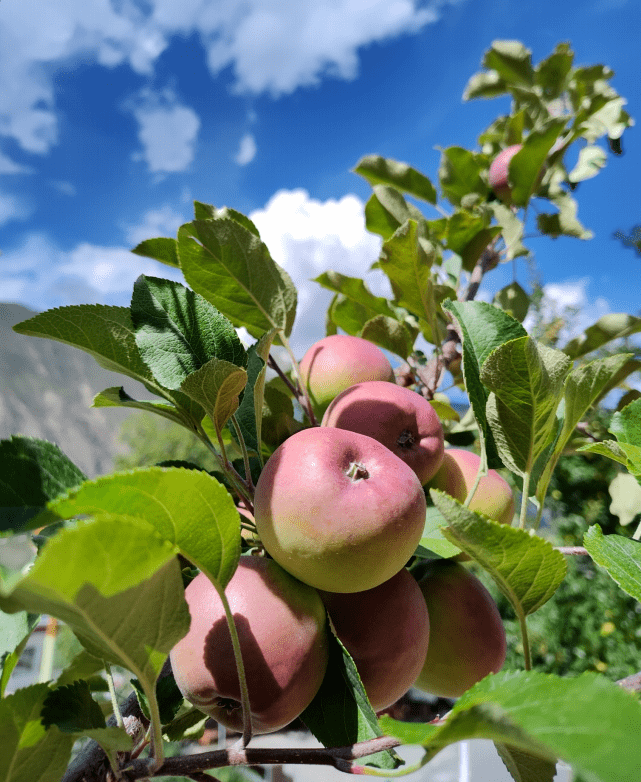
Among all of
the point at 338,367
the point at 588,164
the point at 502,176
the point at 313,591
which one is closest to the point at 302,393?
the point at 338,367

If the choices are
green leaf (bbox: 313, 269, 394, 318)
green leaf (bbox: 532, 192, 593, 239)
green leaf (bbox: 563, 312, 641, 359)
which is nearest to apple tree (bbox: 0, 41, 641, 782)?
green leaf (bbox: 313, 269, 394, 318)

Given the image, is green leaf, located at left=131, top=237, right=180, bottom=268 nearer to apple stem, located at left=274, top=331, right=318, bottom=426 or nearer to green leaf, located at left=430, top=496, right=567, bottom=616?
apple stem, located at left=274, top=331, right=318, bottom=426

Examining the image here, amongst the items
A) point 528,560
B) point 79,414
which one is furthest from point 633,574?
point 79,414

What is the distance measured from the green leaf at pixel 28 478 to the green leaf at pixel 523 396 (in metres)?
0.30

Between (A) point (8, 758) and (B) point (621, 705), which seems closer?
(B) point (621, 705)

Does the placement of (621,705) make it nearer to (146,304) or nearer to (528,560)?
(528,560)

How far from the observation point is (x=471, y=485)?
543 mm

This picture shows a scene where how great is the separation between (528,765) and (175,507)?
1.06ft

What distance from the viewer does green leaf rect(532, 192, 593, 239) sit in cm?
Result: 126

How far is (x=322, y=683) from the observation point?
393 millimetres

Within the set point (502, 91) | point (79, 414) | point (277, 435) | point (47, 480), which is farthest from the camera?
point (79, 414)

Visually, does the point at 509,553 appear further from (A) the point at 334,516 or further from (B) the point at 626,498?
(B) the point at 626,498

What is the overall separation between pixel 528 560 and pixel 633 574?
11 centimetres

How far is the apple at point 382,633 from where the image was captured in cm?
39
